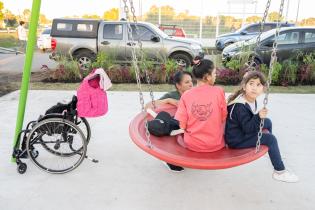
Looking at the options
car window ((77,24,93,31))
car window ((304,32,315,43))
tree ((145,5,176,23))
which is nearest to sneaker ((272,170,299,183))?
car window ((304,32,315,43))

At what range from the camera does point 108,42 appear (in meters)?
9.59

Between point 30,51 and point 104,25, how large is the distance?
6.78m

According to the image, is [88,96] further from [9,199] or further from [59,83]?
[59,83]

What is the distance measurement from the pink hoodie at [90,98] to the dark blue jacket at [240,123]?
1.28m

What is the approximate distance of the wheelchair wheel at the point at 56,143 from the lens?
10.5 feet

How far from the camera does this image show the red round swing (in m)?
2.48

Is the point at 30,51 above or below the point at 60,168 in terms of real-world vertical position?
above

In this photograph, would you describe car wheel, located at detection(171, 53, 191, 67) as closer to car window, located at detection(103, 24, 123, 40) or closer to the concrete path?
car window, located at detection(103, 24, 123, 40)

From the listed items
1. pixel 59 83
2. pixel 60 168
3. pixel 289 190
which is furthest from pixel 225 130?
pixel 59 83

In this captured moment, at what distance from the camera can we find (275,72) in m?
7.71

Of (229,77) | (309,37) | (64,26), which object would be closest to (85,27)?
(64,26)

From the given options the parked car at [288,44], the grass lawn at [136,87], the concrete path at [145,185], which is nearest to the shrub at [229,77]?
the grass lawn at [136,87]

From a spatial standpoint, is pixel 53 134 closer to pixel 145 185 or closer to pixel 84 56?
pixel 145 185

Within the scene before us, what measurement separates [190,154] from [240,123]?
1.70ft
